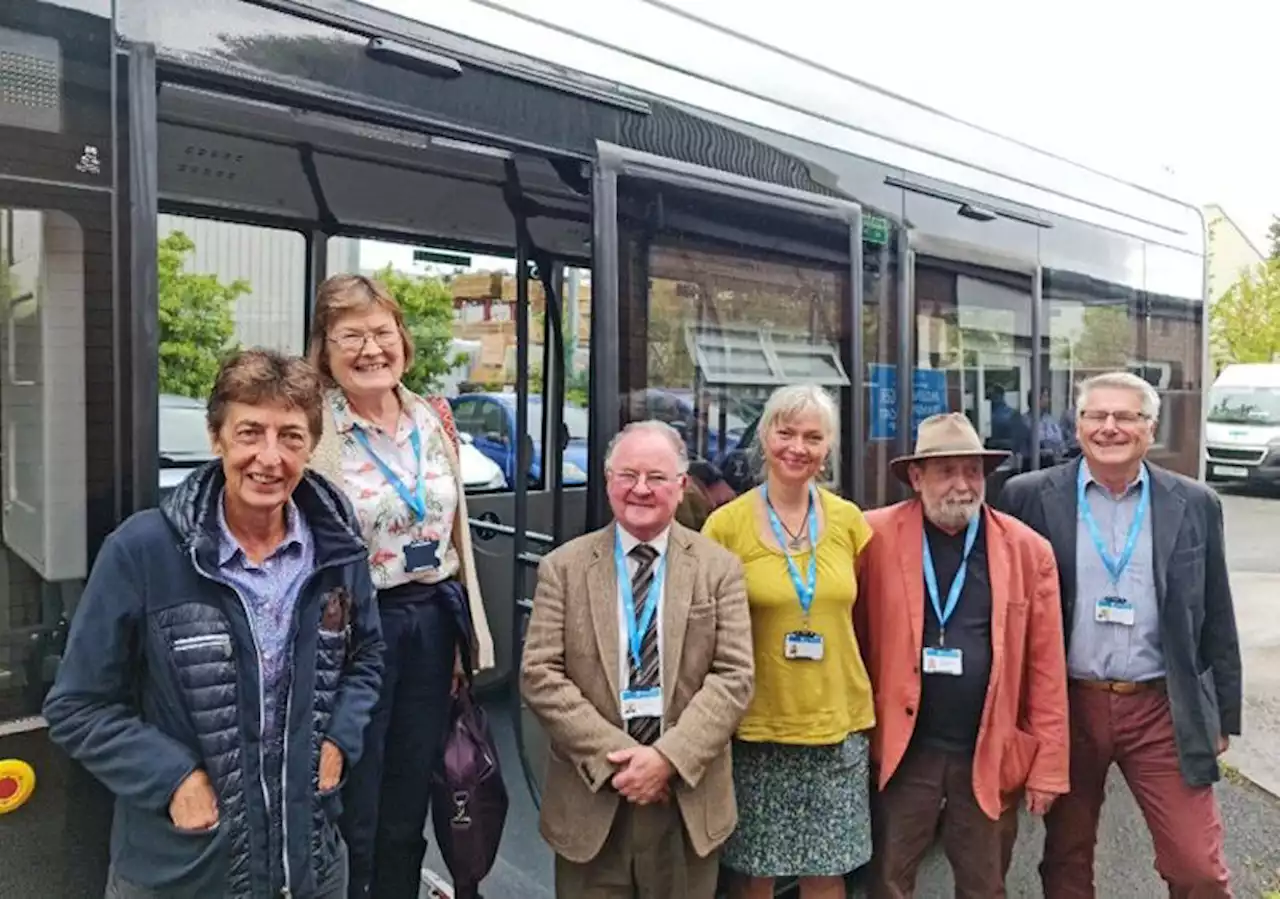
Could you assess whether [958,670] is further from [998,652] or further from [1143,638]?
[1143,638]

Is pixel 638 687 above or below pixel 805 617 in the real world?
below

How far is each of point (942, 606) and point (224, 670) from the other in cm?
181

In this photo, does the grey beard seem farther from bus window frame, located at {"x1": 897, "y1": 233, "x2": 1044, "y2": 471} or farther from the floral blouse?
the floral blouse

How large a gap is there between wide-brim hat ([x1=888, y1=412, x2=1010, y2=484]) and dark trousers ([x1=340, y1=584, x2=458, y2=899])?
132 cm

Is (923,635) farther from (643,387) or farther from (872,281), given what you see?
(872,281)

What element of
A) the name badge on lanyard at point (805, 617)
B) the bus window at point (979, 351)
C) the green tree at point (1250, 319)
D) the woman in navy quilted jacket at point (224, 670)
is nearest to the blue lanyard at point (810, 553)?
the name badge on lanyard at point (805, 617)

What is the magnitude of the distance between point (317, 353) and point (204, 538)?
0.67 metres

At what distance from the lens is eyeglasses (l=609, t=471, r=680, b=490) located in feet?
8.39

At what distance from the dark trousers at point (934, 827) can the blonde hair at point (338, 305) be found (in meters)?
1.74

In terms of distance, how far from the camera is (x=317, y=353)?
255cm

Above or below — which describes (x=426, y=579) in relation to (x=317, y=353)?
below

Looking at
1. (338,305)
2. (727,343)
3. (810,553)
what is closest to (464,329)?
(727,343)

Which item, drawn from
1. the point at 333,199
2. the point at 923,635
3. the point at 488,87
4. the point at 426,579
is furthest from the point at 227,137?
the point at 923,635

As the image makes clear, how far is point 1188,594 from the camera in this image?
3176 millimetres
